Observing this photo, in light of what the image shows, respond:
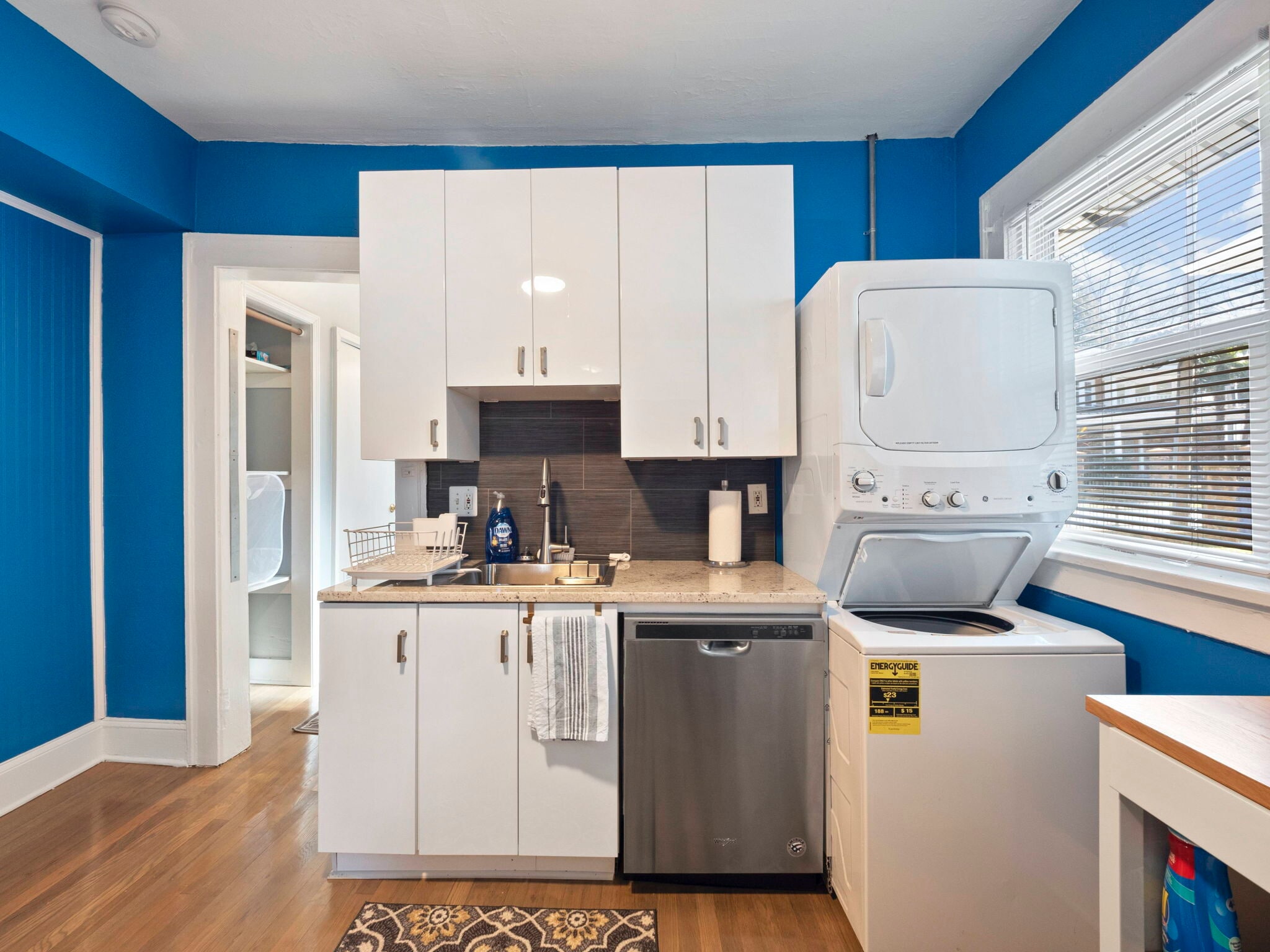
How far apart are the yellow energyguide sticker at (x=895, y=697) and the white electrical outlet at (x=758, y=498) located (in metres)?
1.01

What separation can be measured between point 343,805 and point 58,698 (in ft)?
4.98

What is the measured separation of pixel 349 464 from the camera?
12.7 feet

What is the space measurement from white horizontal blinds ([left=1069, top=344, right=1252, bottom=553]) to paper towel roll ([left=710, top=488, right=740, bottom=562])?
41.5 inches

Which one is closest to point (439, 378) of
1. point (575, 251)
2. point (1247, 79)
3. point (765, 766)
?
point (575, 251)

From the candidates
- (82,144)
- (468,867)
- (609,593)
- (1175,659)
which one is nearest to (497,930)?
(468,867)

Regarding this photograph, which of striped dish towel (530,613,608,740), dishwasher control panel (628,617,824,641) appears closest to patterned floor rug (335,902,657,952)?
striped dish towel (530,613,608,740)

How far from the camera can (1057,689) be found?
4.96 ft

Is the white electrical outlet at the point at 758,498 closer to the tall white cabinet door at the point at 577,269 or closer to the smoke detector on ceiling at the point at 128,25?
the tall white cabinet door at the point at 577,269

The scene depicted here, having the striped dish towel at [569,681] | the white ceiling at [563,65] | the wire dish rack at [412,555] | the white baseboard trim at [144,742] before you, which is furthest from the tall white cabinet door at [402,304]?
the white baseboard trim at [144,742]

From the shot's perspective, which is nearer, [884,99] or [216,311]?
[884,99]

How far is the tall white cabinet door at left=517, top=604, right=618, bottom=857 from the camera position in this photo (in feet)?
5.99

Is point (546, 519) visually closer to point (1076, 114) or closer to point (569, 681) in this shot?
point (569, 681)

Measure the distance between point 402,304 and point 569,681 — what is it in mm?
1380

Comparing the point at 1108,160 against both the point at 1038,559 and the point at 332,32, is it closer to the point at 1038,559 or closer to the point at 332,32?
the point at 1038,559
